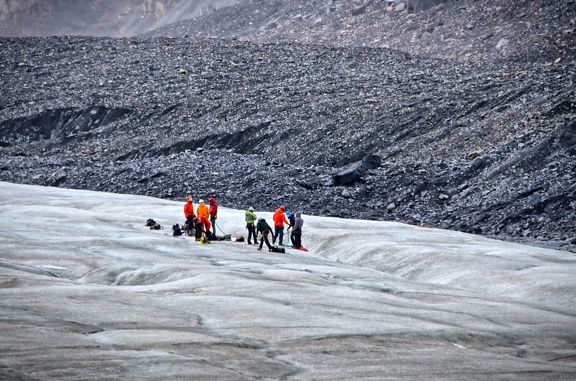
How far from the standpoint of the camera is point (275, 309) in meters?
14.0

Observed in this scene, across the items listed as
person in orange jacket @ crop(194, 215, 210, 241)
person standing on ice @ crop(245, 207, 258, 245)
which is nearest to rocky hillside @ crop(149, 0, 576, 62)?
person standing on ice @ crop(245, 207, 258, 245)

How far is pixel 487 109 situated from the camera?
47.5 metres

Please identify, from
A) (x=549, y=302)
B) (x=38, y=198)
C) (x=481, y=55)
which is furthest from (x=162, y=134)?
(x=549, y=302)

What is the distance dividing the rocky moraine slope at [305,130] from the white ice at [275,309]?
1233cm

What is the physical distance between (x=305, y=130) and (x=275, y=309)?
A: 38321mm

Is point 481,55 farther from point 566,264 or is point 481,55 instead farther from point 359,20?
point 566,264

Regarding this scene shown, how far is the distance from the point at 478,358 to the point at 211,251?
11.6m

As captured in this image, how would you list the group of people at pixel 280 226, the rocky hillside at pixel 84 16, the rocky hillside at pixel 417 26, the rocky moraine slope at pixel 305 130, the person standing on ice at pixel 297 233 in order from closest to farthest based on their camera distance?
the group of people at pixel 280 226 < the person standing on ice at pixel 297 233 < the rocky moraine slope at pixel 305 130 < the rocky hillside at pixel 417 26 < the rocky hillside at pixel 84 16

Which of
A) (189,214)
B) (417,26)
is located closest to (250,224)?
(189,214)

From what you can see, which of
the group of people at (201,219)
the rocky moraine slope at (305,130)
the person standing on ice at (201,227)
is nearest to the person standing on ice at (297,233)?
the group of people at (201,219)

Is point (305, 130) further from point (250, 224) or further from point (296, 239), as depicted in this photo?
point (250, 224)

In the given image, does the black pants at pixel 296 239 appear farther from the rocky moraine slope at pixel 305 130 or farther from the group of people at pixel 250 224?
the rocky moraine slope at pixel 305 130

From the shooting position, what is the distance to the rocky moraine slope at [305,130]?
1508 inches

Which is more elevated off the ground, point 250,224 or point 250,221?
point 250,221
